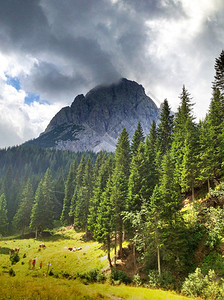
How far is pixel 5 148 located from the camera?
186m

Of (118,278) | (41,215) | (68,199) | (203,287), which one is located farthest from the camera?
(68,199)

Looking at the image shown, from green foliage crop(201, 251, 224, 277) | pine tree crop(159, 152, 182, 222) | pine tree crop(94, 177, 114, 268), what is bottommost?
green foliage crop(201, 251, 224, 277)

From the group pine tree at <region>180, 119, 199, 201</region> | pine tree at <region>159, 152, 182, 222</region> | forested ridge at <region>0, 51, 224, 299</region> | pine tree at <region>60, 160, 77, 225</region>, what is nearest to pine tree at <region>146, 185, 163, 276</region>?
forested ridge at <region>0, 51, 224, 299</region>

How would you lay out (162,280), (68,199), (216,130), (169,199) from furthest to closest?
(68,199)
(216,130)
(169,199)
(162,280)

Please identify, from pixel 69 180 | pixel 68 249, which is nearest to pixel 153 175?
pixel 68 249

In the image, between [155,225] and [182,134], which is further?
[182,134]

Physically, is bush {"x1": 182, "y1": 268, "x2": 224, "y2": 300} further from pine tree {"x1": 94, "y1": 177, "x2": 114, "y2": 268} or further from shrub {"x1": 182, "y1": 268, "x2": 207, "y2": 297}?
pine tree {"x1": 94, "y1": 177, "x2": 114, "y2": 268}

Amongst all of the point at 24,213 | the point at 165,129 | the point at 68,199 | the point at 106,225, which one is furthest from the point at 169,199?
the point at 24,213

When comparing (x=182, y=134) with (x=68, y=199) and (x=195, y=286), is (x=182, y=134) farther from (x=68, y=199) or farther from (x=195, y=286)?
(x=68, y=199)

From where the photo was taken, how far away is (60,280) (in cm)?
2103

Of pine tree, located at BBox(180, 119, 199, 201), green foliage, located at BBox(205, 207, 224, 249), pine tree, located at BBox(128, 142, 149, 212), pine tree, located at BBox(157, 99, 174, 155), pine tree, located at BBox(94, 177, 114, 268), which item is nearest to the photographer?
green foliage, located at BBox(205, 207, 224, 249)

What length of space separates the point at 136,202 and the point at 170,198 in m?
7.86

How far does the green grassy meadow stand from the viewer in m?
14.0

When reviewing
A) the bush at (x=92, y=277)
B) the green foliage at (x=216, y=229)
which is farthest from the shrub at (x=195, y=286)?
the bush at (x=92, y=277)
